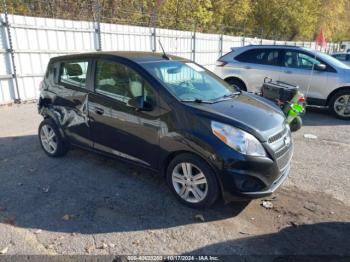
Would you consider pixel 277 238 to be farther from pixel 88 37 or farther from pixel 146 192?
pixel 88 37

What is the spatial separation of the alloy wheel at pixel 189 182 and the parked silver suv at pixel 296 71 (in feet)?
18.4

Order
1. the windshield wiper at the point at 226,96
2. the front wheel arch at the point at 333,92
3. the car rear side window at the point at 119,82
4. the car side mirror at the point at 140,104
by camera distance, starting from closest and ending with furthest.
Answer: the car side mirror at the point at 140,104, the car rear side window at the point at 119,82, the windshield wiper at the point at 226,96, the front wheel arch at the point at 333,92

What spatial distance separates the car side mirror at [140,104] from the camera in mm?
3585

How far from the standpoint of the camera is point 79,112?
4383 millimetres

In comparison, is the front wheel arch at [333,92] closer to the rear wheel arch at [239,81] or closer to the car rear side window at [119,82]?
the rear wheel arch at [239,81]

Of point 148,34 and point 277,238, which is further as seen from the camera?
point 148,34

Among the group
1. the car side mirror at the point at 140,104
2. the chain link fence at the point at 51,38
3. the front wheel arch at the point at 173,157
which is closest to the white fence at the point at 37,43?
the chain link fence at the point at 51,38

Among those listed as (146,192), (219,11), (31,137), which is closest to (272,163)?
(146,192)

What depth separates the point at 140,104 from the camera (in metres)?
3.58

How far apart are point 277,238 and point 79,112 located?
2995mm

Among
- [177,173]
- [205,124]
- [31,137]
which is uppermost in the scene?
[205,124]

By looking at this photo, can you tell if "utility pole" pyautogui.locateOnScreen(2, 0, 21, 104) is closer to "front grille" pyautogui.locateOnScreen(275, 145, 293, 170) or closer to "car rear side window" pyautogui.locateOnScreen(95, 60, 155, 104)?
"car rear side window" pyautogui.locateOnScreen(95, 60, 155, 104)

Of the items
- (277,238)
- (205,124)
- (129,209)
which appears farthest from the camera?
(129,209)

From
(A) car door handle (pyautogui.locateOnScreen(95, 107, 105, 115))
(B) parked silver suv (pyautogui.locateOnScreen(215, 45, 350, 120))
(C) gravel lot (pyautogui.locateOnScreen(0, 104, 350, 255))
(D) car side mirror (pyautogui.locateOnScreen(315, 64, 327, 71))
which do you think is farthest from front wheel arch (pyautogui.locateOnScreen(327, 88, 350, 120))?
(A) car door handle (pyautogui.locateOnScreen(95, 107, 105, 115))
